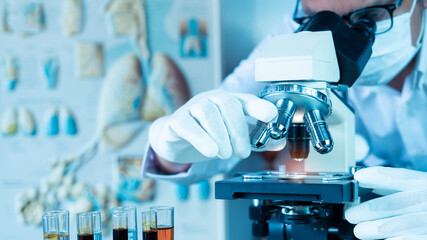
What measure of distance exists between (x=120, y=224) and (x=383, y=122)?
1.28 m

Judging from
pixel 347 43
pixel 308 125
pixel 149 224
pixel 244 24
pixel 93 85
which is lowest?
pixel 149 224

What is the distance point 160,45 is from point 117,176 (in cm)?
66

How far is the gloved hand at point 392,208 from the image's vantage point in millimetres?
1001

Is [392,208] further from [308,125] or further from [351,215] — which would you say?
[308,125]

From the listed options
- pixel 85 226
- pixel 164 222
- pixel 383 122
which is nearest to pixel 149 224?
pixel 164 222

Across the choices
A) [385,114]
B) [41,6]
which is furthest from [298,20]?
[41,6]

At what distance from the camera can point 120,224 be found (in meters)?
1.02

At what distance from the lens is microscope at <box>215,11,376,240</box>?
94 cm

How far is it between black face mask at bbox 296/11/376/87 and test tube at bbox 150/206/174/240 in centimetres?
49

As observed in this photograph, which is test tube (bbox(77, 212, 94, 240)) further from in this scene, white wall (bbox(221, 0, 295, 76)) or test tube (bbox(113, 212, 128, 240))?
white wall (bbox(221, 0, 295, 76))

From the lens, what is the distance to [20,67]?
2.25m

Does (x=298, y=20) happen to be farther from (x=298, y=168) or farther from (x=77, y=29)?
(x=77, y=29)

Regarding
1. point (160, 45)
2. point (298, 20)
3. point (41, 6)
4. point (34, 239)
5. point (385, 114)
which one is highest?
point (41, 6)

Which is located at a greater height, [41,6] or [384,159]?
[41,6]
